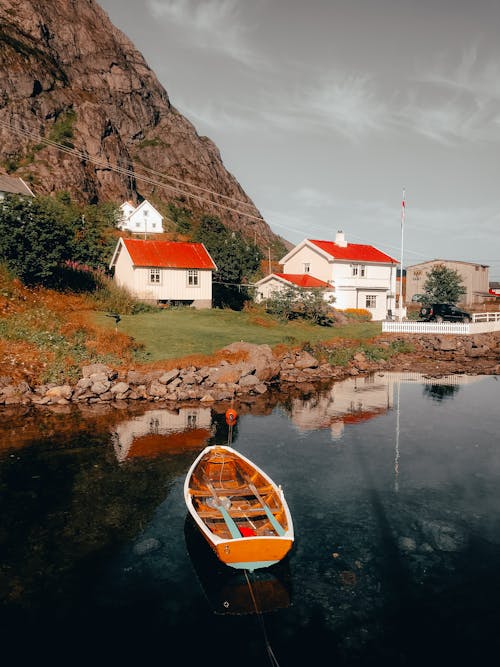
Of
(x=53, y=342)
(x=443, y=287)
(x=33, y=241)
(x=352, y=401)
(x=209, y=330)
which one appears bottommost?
(x=352, y=401)

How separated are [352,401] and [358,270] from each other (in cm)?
3074

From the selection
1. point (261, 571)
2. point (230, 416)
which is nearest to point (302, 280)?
point (230, 416)

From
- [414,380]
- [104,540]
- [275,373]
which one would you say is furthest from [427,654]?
[414,380]

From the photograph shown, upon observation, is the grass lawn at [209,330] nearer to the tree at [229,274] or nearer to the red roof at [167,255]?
the tree at [229,274]

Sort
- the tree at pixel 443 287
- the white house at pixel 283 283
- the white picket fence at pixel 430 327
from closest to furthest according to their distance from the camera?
the white picket fence at pixel 430 327 → the white house at pixel 283 283 → the tree at pixel 443 287

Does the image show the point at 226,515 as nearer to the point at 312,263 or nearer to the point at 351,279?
the point at 351,279

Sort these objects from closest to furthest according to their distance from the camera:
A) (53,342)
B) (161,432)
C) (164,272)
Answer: (161,432), (53,342), (164,272)

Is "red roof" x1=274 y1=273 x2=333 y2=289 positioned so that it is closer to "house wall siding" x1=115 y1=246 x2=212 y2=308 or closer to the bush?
"house wall siding" x1=115 y1=246 x2=212 y2=308

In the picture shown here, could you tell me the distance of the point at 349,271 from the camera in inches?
2084

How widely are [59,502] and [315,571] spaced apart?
7.69m

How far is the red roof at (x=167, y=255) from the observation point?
43.1m

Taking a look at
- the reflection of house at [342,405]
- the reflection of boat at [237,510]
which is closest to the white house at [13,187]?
the reflection of house at [342,405]

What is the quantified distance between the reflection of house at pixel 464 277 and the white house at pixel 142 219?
47.5 meters

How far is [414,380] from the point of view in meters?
31.8
